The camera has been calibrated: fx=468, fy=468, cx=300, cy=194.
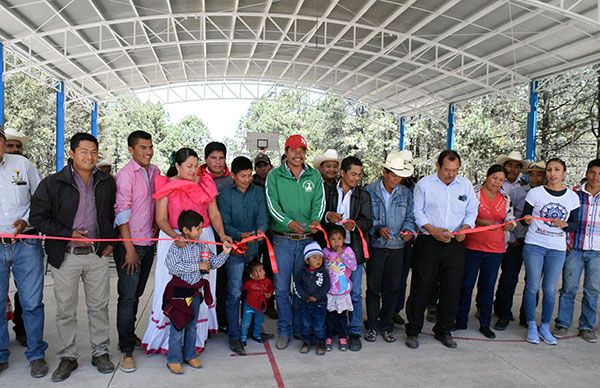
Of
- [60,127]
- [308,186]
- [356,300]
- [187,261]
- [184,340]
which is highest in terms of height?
[60,127]

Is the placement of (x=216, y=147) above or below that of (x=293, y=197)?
above

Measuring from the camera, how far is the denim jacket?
4.34 m

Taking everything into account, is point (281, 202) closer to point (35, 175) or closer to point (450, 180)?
point (450, 180)

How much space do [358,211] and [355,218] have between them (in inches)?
2.8

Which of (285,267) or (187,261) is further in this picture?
(285,267)

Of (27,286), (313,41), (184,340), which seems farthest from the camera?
(313,41)

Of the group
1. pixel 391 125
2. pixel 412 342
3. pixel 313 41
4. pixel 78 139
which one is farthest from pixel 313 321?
pixel 391 125

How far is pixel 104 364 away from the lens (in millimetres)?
3582

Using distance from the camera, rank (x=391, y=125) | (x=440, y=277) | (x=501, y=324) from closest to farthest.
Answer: (x=440, y=277) → (x=501, y=324) → (x=391, y=125)

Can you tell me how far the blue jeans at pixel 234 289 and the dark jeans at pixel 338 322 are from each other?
822mm

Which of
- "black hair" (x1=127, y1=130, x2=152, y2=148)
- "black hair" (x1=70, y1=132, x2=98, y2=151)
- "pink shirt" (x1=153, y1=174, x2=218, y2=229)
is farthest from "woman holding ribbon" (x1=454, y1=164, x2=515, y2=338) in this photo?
"black hair" (x1=70, y1=132, x2=98, y2=151)

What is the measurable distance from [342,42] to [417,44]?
93.7 inches

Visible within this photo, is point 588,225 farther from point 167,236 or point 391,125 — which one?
point 391,125

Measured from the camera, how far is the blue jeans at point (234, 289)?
4.07 m
